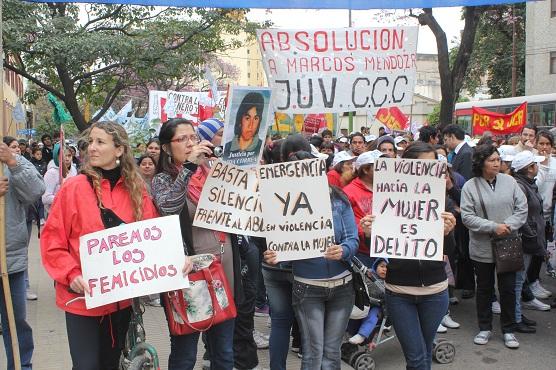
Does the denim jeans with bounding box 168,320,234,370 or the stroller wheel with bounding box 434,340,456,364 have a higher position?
the denim jeans with bounding box 168,320,234,370

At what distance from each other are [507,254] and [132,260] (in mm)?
3750

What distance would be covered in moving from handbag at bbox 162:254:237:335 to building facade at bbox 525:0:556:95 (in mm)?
32853

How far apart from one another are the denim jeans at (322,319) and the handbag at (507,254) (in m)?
2.27

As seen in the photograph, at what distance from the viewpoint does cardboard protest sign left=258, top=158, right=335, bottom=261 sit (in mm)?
3875

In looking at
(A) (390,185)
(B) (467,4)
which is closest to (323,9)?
(B) (467,4)

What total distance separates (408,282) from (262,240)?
122 centimetres

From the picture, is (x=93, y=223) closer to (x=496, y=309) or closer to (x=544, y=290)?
(x=496, y=309)

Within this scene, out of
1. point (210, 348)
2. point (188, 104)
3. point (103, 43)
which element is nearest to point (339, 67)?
point (210, 348)

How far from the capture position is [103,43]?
11633 mm

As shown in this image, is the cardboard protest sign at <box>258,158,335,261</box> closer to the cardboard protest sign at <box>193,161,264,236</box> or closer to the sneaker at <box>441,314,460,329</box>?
the cardboard protest sign at <box>193,161,264,236</box>

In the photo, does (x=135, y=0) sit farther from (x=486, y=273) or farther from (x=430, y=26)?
(x=430, y=26)

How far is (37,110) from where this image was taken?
55.8 m

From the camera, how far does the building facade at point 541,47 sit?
107ft

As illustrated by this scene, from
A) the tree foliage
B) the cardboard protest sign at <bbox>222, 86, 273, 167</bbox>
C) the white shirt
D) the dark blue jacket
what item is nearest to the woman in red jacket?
the cardboard protest sign at <bbox>222, 86, 273, 167</bbox>
